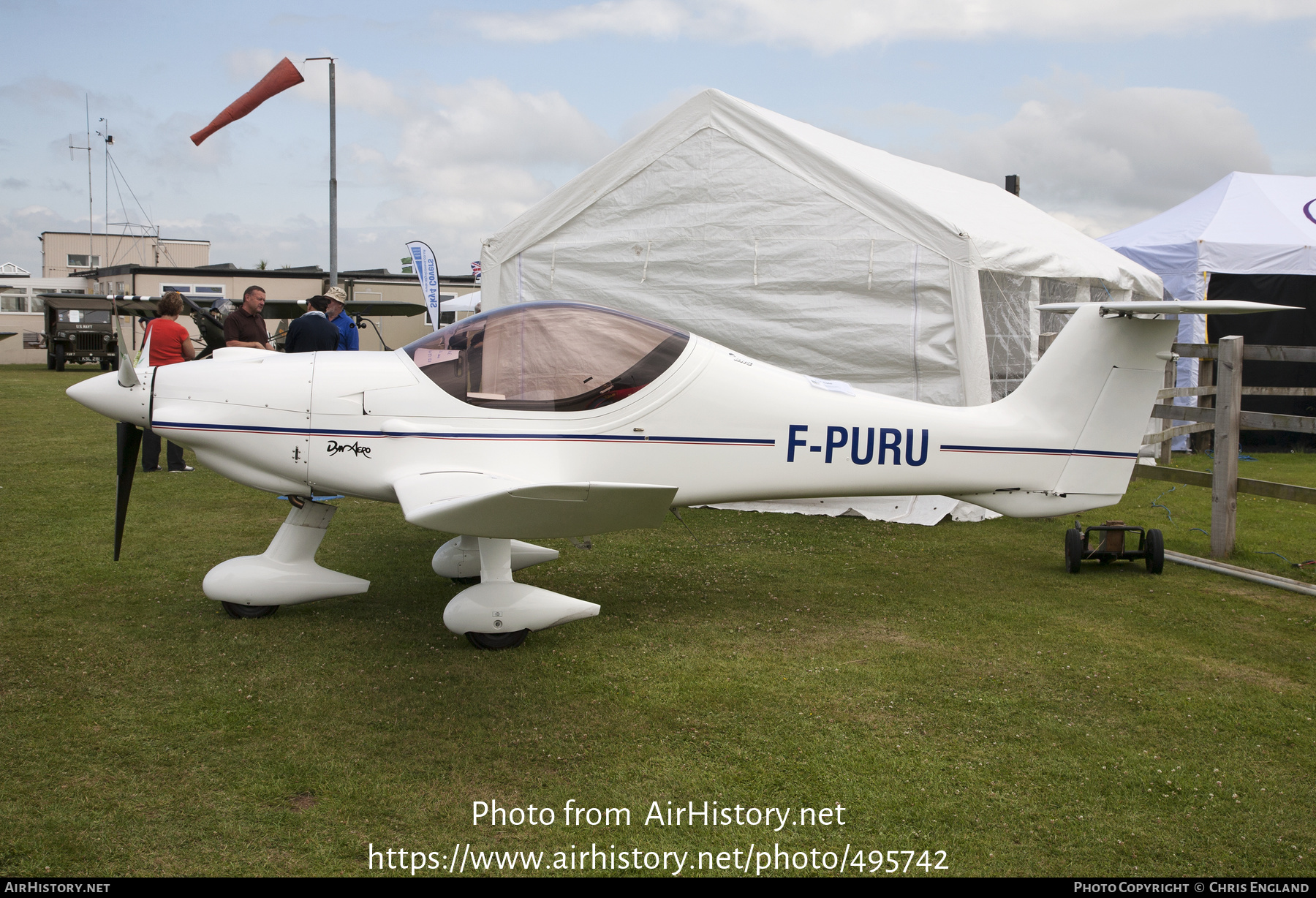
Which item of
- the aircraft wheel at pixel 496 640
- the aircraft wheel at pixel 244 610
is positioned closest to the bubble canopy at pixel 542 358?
the aircraft wheel at pixel 496 640

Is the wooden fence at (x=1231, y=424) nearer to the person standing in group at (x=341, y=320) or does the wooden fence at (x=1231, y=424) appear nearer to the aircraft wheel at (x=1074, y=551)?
the aircraft wheel at (x=1074, y=551)

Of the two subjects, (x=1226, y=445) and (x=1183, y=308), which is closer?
(x=1183, y=308)

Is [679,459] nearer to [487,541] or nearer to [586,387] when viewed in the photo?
[586,387]

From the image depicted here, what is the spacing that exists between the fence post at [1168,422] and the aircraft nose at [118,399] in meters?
10.8

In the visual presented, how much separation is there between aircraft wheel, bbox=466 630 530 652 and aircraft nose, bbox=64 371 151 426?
2073mm

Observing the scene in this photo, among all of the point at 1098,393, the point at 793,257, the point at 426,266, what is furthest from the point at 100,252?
the point at 1098,393

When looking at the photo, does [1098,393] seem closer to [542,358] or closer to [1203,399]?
[542,358]

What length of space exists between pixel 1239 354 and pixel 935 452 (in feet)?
10.8

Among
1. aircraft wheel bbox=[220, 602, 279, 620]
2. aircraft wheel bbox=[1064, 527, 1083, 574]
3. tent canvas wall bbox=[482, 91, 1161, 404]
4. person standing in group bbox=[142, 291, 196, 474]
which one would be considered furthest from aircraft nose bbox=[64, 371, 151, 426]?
aircraft wheel bbox=[1064, 527, 1083, 574]

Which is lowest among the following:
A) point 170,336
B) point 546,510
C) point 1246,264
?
point 546,510

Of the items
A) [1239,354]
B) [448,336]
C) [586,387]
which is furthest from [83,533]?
[1239,354]

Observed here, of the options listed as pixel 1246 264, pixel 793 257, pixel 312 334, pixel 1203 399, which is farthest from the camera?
pixel 1203 399

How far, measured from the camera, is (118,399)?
4.68 meters

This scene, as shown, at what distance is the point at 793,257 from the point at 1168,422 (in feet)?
26.2
